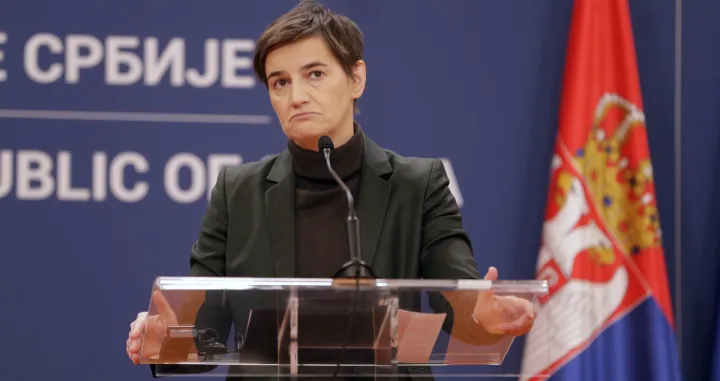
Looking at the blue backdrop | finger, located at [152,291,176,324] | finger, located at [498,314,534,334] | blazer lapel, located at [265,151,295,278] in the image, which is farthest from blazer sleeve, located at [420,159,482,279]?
the blue backdrop

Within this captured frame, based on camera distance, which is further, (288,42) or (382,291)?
(288,42)

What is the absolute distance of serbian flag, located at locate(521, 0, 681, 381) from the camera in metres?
3.80

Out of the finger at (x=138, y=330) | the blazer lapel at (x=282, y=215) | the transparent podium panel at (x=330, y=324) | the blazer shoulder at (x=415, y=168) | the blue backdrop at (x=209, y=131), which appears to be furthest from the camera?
the blue backdrop at (x=209, y=131)

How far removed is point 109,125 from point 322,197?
5.70 feet

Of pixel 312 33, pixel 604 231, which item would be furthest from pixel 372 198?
pixel 604 231

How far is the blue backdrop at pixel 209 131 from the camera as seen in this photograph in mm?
3928

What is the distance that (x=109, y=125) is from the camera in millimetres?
3951

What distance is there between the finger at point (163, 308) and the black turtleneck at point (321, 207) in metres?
0.59

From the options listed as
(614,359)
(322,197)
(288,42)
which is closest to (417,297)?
(322,197)

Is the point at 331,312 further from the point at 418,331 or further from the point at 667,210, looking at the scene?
the point at 667,210

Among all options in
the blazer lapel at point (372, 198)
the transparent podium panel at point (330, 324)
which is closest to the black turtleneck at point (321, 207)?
the blazer lapel at point (372, 198)

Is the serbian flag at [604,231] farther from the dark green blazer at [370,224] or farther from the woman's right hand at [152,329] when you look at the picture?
the woman's right hand at [152,329]

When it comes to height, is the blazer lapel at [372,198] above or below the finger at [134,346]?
above


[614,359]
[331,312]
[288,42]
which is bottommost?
[614,359]
